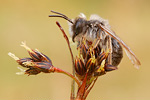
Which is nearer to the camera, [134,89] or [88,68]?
[88,68]

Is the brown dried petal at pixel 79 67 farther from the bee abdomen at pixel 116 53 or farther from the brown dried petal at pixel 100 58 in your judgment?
the bee abdomen at pixel 116 53

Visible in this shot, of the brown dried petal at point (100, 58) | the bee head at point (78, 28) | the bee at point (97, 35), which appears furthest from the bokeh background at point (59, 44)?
the brown dried petal at point (100, 58)

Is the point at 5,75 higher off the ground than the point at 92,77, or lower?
higher

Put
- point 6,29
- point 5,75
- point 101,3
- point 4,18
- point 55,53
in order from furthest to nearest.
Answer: point 101,3 < point 4,18 < point 6,29 < point 55,53 < point 5,75

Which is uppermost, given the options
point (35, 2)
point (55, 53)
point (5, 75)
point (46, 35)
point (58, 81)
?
point (35, 2)

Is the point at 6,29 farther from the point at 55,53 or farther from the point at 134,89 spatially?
the point at 134,89

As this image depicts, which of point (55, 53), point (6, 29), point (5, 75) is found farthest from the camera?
point (6, 29)

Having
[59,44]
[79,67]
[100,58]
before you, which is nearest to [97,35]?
[100,58]

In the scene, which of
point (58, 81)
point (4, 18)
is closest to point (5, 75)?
point (58, 81)

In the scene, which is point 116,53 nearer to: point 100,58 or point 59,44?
point 100,58
